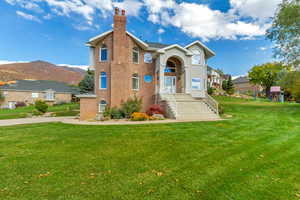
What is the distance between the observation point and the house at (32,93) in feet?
104

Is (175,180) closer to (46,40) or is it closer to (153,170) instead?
(153,170)

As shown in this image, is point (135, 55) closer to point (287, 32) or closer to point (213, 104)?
point (213, 104)

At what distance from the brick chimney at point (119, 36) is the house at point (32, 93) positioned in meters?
28.7

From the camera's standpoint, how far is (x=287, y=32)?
17.4 meters

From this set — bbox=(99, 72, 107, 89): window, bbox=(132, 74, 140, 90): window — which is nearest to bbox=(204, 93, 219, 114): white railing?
bbox=(132, 74, 140, 90): window

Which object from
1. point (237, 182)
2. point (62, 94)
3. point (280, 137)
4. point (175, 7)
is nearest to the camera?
point (237, 182)

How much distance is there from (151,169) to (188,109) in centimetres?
1050

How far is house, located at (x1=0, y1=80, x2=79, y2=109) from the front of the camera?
31.7 metres

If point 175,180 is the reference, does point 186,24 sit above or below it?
above

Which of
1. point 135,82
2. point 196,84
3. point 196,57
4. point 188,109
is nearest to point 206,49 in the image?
point 196,57

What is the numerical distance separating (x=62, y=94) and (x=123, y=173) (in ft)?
129

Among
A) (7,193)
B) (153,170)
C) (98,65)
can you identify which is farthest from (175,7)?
(7,193)

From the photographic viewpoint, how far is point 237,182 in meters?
3.21

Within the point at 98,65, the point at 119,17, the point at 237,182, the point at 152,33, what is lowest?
the point at 237,182
